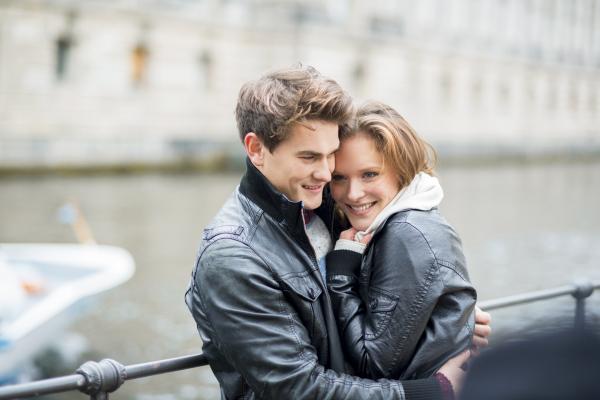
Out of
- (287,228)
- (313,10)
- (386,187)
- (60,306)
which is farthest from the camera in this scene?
(313,10)

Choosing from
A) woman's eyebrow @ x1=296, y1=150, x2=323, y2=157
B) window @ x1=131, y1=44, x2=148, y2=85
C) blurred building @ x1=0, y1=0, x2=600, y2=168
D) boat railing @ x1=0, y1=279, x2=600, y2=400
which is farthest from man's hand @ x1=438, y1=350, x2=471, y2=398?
window @ x1=131, y1=44, x2=148, y2=85

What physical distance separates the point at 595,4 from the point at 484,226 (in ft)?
154

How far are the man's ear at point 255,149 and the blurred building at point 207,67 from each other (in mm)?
19657

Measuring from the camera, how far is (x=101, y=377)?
81.7 inches

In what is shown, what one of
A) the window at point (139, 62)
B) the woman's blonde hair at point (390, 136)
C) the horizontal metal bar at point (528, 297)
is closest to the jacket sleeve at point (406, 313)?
the woman's blonde hair at point (390, 136)

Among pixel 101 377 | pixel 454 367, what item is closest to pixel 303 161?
pixel 454 367

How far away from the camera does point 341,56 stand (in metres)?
32.4

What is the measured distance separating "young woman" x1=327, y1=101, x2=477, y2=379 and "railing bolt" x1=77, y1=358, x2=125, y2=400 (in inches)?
28.7

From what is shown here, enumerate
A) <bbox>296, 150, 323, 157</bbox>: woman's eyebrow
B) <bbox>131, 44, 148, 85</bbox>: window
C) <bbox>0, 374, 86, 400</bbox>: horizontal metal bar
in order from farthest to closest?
<bbox>131, 44, 148, 85</bbox>: window → <bbox>296, 150, 323, 157</bbox>: woman's eyebrow → <bbox>0, 374, 86, 400</bbox>: horizontal metal bar

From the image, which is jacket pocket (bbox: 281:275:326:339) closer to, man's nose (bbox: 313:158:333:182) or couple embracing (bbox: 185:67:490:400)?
couple embracing (bbox: 185:67:490:400)

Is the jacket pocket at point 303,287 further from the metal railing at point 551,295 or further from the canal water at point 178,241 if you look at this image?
the metal railing at point 551,295

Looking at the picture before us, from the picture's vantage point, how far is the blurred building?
2308 centimetres

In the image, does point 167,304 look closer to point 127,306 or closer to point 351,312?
point 127,306

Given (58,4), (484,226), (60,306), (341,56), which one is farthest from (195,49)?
(60,306)
